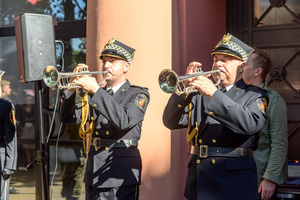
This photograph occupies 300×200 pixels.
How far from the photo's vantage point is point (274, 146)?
158 inches

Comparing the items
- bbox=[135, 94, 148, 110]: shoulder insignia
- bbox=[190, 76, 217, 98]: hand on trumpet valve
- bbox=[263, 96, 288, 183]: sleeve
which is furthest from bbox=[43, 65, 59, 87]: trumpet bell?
bbox=[263, 96, 288, 183]: sleeve

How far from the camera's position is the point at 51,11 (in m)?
6.73

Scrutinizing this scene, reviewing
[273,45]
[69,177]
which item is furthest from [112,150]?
[69,177]

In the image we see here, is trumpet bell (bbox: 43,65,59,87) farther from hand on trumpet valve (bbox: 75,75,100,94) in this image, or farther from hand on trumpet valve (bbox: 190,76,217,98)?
hand on trumpet valve (bbox: 190,76,217,98)

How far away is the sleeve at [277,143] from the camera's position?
3.96m

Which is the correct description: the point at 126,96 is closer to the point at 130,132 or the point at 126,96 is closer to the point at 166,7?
the point at 130,132

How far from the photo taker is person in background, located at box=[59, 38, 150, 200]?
142 inches

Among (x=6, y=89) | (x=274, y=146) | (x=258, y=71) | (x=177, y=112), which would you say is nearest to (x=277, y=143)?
(x=274, y=146)

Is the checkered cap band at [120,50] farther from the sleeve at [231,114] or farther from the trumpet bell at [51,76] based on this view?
the sleeve at [231,114]

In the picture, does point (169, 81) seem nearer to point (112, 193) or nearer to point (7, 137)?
point (112, 193)

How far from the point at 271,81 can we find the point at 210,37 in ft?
2.60

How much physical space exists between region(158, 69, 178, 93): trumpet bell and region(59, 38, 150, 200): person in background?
42cm

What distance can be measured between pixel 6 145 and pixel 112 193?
2.07 metres

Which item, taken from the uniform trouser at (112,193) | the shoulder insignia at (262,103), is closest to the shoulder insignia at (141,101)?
the uniform trouser at (112,193)
